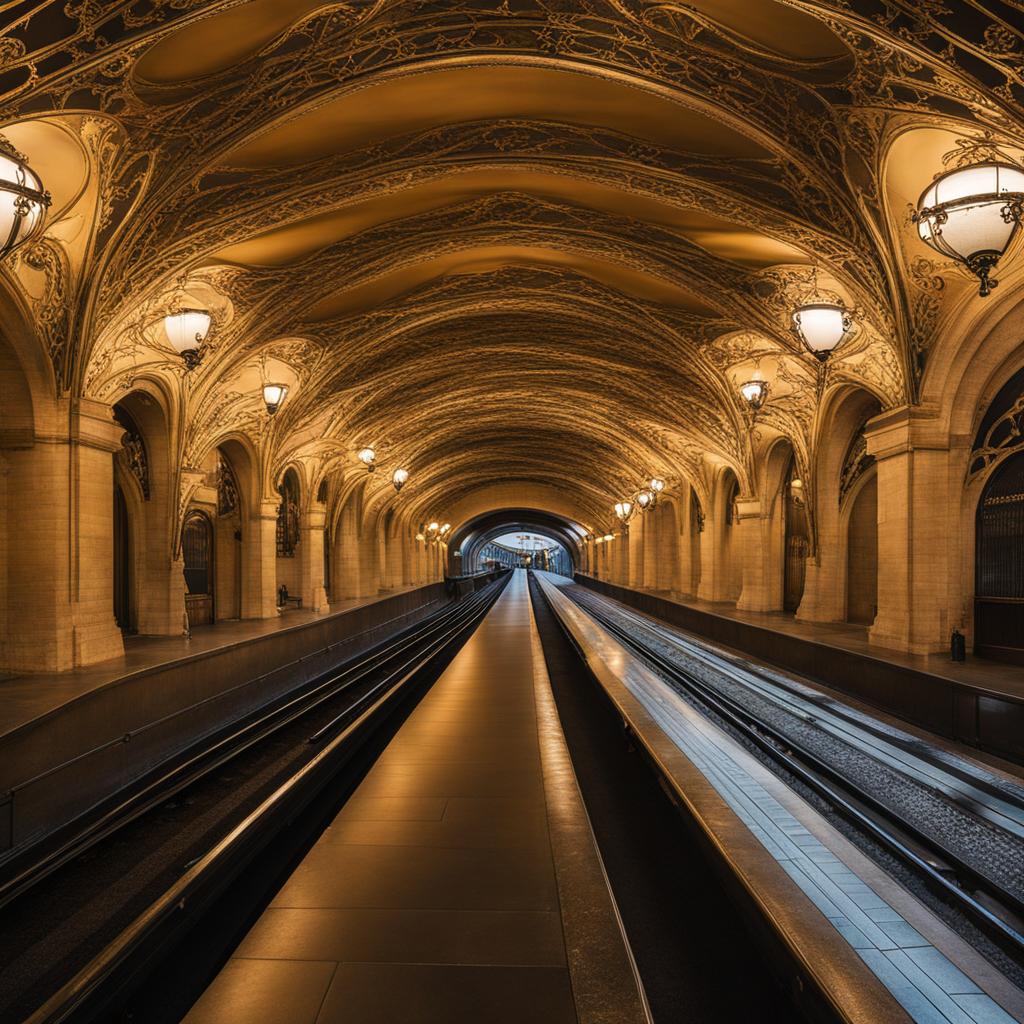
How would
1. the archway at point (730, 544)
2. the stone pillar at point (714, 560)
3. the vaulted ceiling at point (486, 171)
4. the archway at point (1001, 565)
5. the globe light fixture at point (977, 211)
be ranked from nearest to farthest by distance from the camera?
the globe light fixture at point (977, 211) → the vaulted ceiling at point (486, 171) → the archway at point (1001, 565) → the archway at point (730, 544) → the stone pillar at point (714, 560)

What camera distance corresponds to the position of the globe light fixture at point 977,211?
6.13 meters

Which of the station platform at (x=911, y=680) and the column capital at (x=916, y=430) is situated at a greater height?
the column capital at (x=916, y=430)

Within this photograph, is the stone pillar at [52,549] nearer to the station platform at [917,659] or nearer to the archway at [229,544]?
the archway at [229,544]

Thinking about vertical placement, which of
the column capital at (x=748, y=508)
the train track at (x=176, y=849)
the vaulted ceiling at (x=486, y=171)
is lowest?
the train track at (x=176, y=849)

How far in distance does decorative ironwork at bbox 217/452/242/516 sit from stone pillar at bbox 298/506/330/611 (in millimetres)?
4067

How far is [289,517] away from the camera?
23.0m

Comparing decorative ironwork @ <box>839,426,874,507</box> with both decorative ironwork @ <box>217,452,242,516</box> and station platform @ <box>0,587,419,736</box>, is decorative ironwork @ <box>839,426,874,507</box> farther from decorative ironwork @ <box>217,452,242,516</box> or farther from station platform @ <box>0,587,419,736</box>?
decorative ironwork @ <box>217,452,242,516</box>

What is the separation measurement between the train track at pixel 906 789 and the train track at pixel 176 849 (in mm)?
4404

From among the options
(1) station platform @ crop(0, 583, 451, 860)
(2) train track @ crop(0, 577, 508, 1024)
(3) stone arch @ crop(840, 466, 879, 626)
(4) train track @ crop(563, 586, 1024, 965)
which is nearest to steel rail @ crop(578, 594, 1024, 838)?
(4) train track @ crop(563, 586, 1024, 965)

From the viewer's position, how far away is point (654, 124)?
9117 mm

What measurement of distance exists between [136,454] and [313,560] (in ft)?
29.0

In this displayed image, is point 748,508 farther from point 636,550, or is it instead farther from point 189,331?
point 636,550

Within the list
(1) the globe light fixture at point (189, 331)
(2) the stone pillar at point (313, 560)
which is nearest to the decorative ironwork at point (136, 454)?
(1) the globe light fixture at point (189, 331)

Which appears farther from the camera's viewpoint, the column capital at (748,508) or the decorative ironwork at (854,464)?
the column capital at (748,508)
